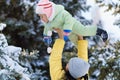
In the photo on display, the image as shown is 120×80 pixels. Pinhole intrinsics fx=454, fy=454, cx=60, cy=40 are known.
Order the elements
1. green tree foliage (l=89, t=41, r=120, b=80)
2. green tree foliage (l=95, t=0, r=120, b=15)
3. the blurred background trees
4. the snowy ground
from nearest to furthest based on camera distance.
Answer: green tree foliage (l=89, t=41, r=120, b=80)
green tree foliage (l=95, t=0, r=120, b=15)
the snowy ground
the blurred background trees

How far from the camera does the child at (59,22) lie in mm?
3203

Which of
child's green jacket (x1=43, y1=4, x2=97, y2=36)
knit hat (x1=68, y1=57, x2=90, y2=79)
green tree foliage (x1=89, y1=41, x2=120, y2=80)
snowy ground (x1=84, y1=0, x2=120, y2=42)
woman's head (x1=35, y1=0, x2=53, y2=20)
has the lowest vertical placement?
snowy ground (x1=84, y1=0, x2=120, y2=42)

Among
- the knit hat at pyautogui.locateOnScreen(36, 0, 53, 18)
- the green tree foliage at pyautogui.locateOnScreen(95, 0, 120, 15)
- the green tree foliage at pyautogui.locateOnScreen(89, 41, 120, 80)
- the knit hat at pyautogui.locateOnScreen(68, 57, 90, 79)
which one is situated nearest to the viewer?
the knit hat at pyautogui.locateOnScreen(36, 0, 53, 18)

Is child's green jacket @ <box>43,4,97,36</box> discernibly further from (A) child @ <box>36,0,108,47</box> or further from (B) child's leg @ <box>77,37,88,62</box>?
(B) child's leg @ <box>77,37,88,62</box>

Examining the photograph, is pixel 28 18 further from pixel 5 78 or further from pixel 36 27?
pixel 5 78

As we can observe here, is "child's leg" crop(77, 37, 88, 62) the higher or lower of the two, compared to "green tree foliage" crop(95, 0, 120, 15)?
higher

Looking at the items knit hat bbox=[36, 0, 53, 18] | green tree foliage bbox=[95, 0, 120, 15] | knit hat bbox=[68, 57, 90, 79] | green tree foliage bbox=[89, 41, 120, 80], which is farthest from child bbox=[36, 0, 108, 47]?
green tree foliage bbox=[95, 0, 120, 15]

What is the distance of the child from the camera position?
10.5 ft

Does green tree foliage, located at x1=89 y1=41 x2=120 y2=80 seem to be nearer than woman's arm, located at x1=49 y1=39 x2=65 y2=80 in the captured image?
No

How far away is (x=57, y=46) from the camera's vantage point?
134 inches

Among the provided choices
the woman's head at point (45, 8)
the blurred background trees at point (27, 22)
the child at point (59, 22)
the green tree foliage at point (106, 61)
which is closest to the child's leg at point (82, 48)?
the child at point (59, 22)

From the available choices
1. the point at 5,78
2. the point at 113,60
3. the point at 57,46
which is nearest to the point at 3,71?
the point at 5,78

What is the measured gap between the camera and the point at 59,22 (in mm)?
3268

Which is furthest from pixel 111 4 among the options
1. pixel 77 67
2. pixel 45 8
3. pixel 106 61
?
pixel 45 8
